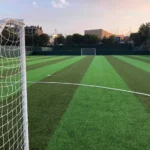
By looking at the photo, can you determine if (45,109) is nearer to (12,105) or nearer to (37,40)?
(12,105)

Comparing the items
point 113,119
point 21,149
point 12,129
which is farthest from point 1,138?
point 113,119

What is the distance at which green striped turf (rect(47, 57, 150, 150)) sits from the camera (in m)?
3.79

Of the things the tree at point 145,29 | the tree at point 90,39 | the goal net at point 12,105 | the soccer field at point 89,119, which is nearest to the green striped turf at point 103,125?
the soccer field at point 89,119

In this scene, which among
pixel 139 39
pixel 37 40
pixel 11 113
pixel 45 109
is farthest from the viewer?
pixel 37 40

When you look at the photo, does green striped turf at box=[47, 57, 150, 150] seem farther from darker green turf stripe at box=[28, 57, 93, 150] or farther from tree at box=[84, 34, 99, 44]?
tree at box=[84, 34, 99, 44]

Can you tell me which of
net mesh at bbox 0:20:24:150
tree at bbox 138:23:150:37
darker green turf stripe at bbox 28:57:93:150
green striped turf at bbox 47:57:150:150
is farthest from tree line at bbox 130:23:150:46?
net mesh at bbox 0:20:24:150

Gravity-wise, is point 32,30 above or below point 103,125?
above

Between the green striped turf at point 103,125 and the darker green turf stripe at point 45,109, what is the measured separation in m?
0.15

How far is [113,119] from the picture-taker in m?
4.99

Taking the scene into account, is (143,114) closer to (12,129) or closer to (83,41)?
(12,129)

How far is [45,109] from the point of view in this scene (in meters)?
5.75

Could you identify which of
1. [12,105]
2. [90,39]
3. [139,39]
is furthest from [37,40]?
[12,105]

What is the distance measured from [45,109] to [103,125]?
1643 millimetres

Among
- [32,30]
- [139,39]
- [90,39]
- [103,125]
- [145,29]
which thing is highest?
[145,29]
